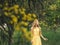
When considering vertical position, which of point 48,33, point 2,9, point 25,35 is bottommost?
point 48,33

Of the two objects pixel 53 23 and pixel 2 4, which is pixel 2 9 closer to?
pixel 2 4

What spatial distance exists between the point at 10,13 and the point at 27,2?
968 mm

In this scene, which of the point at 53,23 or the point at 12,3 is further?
the point at 53,23

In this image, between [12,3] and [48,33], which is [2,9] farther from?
[48,33]

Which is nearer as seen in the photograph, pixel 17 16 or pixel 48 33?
pixel 17 16

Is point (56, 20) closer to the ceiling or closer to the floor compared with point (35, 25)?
closer to the floor

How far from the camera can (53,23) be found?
58.6 ft

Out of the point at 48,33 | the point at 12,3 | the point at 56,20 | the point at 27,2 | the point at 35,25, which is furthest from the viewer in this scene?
the point at 48,33

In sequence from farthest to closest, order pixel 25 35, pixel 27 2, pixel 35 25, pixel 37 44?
pixel 37 44 → pixel 35 25 → pixel 27 2 → pixel 25 35

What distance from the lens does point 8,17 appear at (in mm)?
3809

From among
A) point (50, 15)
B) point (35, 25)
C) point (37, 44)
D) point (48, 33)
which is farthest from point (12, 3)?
point (48, 33)

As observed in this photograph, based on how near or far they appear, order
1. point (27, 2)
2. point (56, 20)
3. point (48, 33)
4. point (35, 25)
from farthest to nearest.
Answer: point (48, 33), point (56, 20), point (35, 25), point (27, 2)

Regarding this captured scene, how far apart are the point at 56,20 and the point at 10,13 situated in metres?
14.6

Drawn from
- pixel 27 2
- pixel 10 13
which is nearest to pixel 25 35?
pixel 10 13
